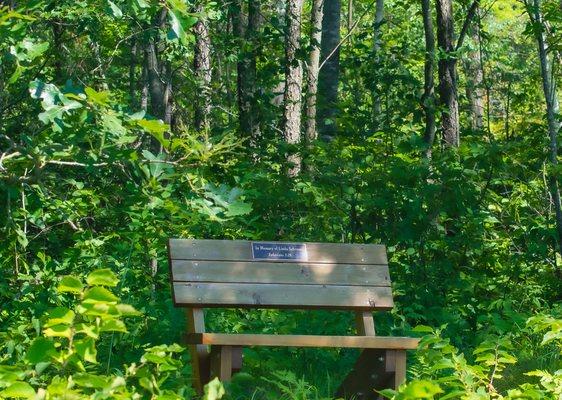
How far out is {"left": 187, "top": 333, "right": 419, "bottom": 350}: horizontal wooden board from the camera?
502cm

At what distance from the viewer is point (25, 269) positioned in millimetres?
7957

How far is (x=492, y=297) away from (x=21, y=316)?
137 inches

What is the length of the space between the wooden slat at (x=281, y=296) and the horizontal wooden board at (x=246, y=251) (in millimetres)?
154

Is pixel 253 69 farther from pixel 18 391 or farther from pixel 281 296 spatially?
pixel 18 391

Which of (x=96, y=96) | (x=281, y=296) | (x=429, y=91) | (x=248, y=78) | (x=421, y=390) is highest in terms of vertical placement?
(x=248, y=78)

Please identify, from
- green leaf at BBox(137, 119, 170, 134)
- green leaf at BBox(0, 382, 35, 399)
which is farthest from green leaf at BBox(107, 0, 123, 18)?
green leaf at BBox(0, 382, 35, 399)

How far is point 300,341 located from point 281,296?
1.56 ft

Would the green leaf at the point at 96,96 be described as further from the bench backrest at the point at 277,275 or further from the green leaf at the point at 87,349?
the green leaf at the point at 87,349

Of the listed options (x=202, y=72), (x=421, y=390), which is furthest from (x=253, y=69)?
(x=421, y=390)

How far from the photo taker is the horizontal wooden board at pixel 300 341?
16.5 ft

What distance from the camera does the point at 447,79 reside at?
9.94m

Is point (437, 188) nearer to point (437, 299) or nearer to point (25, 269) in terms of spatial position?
point (437, 299)

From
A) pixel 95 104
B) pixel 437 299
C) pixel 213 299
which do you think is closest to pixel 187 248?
pixel 213 299

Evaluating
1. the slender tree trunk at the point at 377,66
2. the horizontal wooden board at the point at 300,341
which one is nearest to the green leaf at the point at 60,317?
the horizontal wooden board at the point at 300,341
